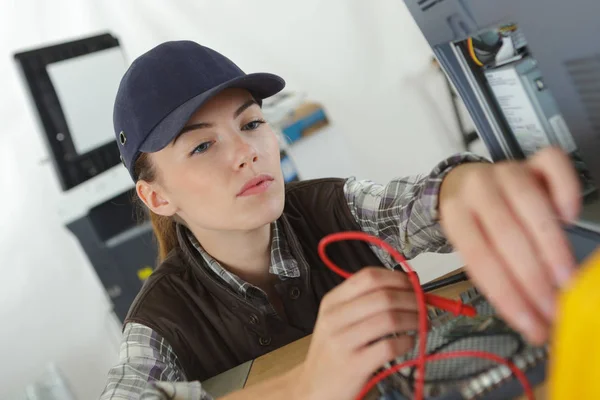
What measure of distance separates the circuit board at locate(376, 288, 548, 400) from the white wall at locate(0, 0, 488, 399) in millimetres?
1934

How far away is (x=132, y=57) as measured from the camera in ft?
8.45

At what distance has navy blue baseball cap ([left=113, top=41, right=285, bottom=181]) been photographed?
33.9 inches

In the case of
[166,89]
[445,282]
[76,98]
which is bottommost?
[445,282]

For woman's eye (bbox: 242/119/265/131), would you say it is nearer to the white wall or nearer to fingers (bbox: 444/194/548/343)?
fingers (bbox: 444/194/548/343)

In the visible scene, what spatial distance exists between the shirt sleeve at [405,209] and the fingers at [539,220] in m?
0.29

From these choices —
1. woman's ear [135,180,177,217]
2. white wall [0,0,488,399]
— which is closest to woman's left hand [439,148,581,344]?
woman's ear [135,180,177,217]

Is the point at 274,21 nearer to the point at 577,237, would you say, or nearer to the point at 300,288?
the point at 300,288

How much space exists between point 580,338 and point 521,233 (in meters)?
0.10

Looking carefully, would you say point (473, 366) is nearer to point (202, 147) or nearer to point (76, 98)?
point (202, 147)

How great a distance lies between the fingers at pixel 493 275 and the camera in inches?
14.3

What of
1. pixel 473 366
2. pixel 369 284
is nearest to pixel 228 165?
pixel 369 284

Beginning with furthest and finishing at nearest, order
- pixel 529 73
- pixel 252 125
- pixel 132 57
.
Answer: pixel 132 57
pixel 252 125
pixel 529 73

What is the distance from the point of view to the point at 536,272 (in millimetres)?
365

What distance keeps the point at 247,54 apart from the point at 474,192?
8.15 feet
